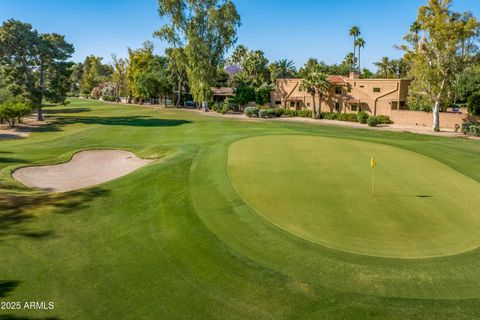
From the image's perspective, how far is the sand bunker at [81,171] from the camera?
18.7 meters

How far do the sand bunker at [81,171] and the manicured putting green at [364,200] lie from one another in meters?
6.79

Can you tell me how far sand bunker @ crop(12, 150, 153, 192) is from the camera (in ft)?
61.3

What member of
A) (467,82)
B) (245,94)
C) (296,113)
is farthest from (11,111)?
(467,82)

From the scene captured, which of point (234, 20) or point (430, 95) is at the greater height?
point (234, 20)

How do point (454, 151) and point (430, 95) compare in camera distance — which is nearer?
point (454, 151)

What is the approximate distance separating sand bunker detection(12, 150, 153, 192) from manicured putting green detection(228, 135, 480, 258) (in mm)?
6789

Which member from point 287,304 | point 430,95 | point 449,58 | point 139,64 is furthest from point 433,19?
point 139,64

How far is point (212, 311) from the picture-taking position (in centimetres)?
768

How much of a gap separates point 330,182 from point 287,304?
8.13m

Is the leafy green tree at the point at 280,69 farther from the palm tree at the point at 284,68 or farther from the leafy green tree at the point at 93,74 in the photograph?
the leafy green tree at the point at 93,74

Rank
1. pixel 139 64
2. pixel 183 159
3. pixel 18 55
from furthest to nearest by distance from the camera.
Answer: pixel 139 64 < pixel 18 55 < pixel 183 159

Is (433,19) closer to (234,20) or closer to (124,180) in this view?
(234,20)

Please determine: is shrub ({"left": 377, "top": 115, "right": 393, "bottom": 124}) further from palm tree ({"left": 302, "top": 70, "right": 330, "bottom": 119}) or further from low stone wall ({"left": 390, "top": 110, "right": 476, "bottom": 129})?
palm tree ({"left": 302, "top": 70, "right": 330, "bottom": 119})

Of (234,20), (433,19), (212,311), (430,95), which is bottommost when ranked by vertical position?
(212,311)
